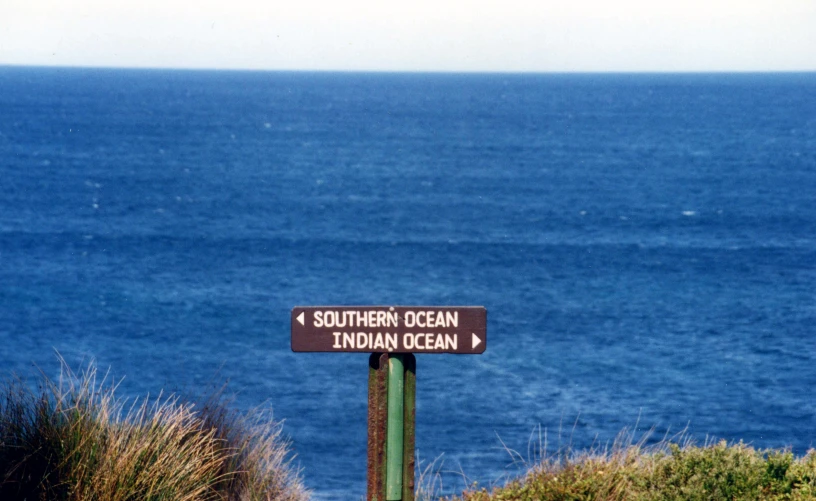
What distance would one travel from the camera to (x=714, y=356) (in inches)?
2714

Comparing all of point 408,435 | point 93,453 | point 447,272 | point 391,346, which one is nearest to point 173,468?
point 93,453

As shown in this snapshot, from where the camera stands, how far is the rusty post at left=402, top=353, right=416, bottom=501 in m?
5.29

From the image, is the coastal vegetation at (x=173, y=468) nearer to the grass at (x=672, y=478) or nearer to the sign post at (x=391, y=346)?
the grass at (x=672, y=478)

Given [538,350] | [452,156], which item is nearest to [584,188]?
[452,156]

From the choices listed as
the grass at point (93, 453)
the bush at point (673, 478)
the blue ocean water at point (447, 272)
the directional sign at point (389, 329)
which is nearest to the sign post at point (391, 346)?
the directional sign at point (389, 329)

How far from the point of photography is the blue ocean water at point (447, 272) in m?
58.1

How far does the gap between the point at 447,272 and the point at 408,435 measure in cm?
8176

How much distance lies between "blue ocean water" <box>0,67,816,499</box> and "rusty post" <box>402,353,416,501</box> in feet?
52.4

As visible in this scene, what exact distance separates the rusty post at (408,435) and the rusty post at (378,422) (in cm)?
11

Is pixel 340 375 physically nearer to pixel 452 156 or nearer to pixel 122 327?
pixel 122 327

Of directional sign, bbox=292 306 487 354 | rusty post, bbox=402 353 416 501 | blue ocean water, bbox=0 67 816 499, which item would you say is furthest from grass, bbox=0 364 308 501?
blue ocean water, bbox=0 67 816 499

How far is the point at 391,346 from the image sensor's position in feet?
17.1

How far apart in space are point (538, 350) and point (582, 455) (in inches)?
2458

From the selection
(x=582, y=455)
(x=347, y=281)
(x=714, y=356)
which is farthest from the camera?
(x=347, y=281)
